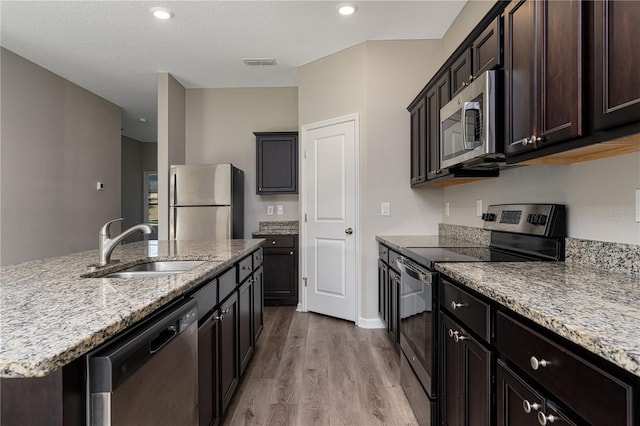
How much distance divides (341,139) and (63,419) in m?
3.16

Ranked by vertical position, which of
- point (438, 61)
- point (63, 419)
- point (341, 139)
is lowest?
point (63, 419)

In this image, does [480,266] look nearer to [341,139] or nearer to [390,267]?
[390,267]

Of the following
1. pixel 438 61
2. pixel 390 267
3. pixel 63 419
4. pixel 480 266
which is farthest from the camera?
pixel 438 61

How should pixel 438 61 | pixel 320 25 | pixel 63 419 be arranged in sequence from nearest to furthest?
1. pixel 63 419
2. pixel 320 25
3. pixel 438 61

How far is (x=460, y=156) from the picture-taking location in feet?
6.65

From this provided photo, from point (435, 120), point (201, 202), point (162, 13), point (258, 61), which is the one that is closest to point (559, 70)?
point (435, 120)

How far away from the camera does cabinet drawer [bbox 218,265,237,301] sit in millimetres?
1690

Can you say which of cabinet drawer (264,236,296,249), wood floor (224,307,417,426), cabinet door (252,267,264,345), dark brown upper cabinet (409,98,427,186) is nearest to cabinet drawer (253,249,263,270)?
cabinet door (252,267,264,345)

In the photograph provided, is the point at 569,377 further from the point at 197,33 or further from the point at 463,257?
the point at 197,33

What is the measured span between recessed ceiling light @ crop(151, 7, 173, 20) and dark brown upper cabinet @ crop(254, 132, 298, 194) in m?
1.60

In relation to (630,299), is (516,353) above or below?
below

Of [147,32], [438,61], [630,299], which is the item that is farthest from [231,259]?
[438,61]

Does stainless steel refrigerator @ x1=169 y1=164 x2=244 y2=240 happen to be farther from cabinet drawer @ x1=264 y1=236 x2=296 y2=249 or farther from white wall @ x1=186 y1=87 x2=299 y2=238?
white wall @ x1=186 y1=87 x2=299 y2=238

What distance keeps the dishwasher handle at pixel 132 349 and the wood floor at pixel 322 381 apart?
110cm
